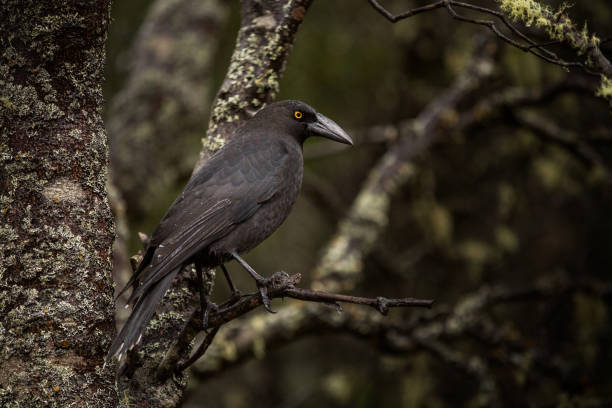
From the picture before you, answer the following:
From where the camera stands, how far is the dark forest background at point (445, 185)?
4191 mm

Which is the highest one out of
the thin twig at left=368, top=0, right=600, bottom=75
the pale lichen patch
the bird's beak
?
the thin twig at left=368, top=0, right=600, bottom=75

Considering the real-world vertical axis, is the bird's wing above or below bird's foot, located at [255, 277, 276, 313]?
above

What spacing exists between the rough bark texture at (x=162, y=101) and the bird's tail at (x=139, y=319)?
2.86 m

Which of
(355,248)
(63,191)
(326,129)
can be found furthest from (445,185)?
(63,191)

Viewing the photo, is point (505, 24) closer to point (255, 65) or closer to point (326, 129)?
point (255, 65)

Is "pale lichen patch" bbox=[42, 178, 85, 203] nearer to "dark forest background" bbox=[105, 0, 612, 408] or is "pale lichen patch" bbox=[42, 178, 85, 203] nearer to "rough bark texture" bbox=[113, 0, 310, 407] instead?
"rough bark texture" bbox=[113, 0, 310, 407]

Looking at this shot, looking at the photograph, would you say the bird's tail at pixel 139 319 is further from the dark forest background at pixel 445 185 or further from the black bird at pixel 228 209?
the dark forest background at pixel 445 185

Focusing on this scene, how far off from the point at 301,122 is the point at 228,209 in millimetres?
859

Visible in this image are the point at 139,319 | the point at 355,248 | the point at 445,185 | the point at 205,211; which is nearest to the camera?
the point at 139,319

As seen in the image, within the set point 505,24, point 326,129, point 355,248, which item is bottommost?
point 355,248

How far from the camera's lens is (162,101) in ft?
17.0

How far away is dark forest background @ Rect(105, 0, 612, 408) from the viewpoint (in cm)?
419

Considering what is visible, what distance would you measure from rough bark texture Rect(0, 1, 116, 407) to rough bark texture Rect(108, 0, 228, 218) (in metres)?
3.03

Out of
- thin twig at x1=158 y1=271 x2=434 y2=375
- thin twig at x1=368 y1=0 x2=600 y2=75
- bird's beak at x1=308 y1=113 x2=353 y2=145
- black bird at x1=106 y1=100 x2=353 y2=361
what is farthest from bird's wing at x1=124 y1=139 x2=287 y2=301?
thin twig at x1=368 y1=0 x2=600 y2=75
